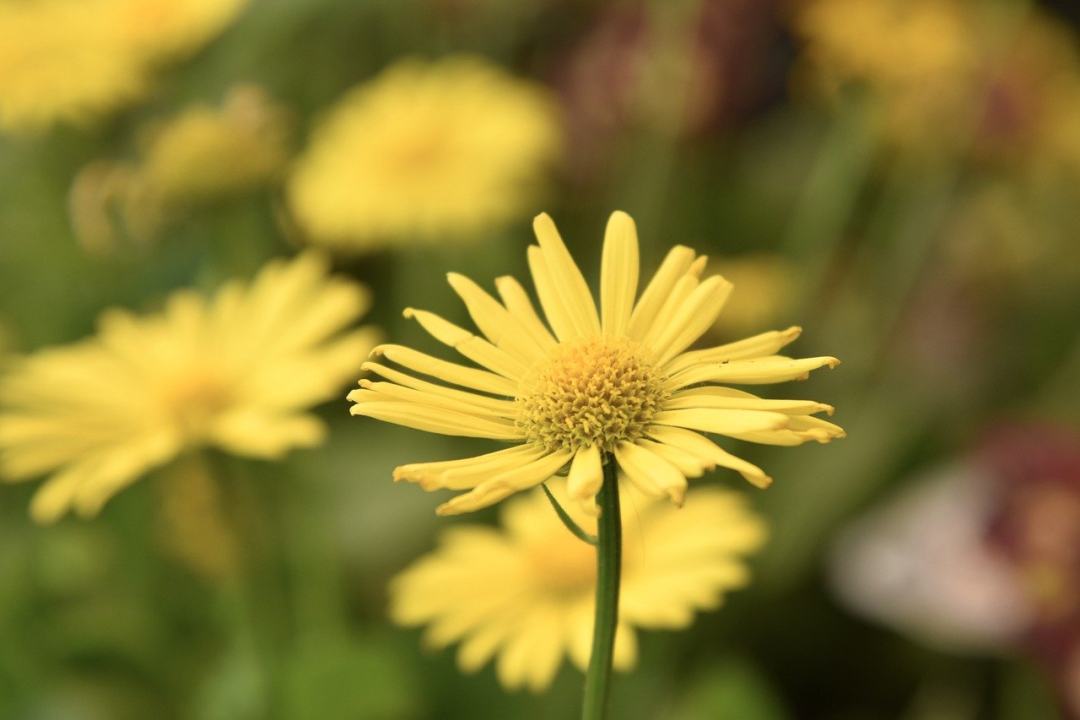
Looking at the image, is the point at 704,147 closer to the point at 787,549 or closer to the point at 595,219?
the point at 595,219

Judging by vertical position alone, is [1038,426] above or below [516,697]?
above

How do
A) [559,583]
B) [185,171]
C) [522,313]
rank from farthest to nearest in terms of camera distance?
[185,171] → [559,583] → [522,313]

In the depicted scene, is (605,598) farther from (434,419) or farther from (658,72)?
(658,72)

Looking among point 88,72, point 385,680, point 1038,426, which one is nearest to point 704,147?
point 1038,426

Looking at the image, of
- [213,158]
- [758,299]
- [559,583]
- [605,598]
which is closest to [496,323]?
[605,598]

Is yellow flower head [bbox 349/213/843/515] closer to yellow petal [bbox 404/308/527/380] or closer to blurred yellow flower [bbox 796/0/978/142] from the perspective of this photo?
yellow petal [bbox 404/308/527/380]

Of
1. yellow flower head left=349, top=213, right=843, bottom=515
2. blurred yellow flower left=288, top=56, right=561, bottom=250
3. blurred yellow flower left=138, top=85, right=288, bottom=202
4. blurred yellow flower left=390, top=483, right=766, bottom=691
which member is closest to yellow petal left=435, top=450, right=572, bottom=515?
yellow flower head left=349, top=213, right=843, bottom=515

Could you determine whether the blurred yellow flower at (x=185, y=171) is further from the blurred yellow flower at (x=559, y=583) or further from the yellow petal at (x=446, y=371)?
the yellow petal at (x=446, y=371)

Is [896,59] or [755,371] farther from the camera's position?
[896,59]
